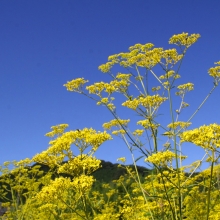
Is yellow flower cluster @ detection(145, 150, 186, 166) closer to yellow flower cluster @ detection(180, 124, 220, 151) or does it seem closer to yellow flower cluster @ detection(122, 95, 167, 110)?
yellow flower cluster @ detection(180, 124, 220, 151)

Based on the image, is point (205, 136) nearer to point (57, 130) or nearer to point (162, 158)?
point (162, 158)

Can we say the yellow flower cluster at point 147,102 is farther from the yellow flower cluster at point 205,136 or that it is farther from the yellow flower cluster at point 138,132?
the yellow flower cluster at point 205,136

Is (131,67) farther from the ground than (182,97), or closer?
farther from the ground

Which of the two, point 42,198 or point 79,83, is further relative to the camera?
point 79,83

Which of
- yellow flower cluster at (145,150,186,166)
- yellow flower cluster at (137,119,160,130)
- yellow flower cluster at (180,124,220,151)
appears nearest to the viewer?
yellow flower cluster at (180,124,220,151)

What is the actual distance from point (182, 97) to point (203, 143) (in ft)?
8.91

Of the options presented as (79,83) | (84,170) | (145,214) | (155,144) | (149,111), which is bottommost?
(145,214)

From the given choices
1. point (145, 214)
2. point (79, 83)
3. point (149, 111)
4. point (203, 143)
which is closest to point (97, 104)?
point (79, 83)

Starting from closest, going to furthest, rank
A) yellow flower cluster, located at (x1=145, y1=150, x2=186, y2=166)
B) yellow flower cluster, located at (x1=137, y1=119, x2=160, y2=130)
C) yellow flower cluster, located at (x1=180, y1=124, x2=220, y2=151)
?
yellow flower cluster, located at (x1=180, y1=124, x2=220, y2=151), yellow flower cluster, located at (x1=145, y1=150, x2=186, y2=166), yellow flower cluster, located at (x1=137, y1=119, x2=160, y2=130)

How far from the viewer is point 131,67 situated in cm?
729

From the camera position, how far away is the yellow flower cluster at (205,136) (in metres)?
4.46

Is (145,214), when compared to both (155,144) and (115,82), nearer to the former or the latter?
(155,144)

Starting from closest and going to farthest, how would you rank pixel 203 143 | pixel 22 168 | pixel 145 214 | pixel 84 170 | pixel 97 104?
1. pixel 203 143
2. pixel 84 170
3. pixel 145 214
4. pixel 97 104
5. pixel 22 168

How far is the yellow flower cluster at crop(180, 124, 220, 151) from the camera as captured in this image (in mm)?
4457
